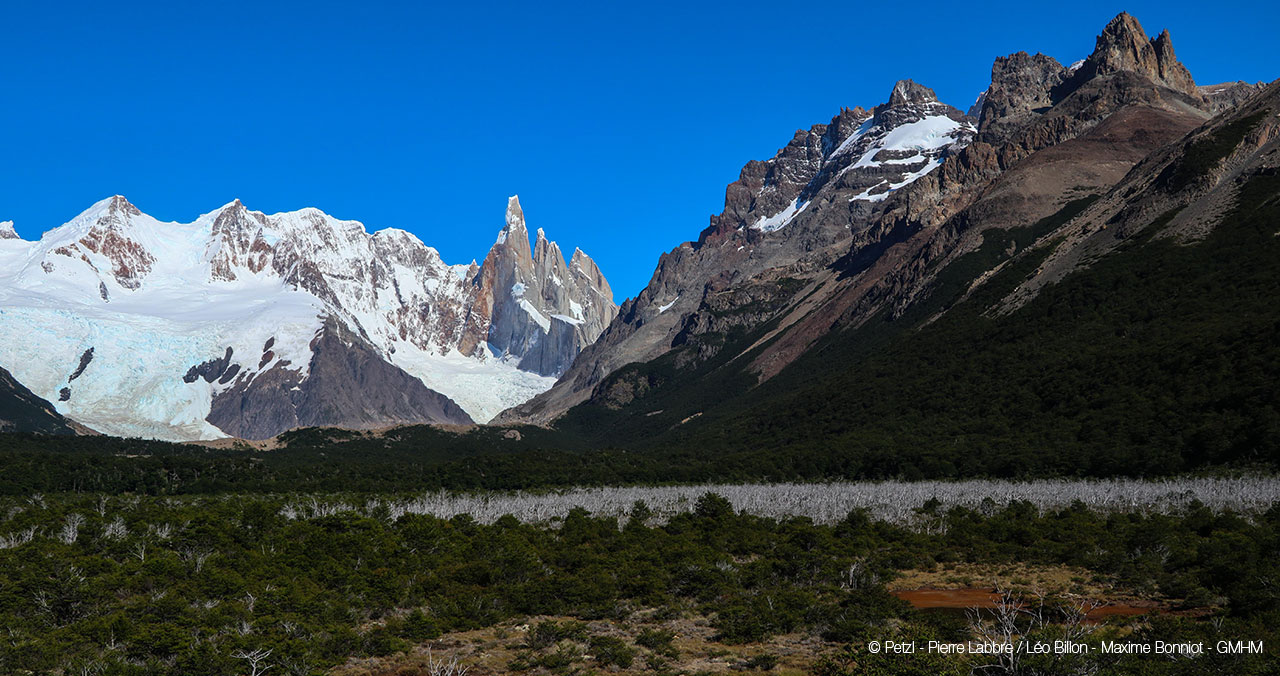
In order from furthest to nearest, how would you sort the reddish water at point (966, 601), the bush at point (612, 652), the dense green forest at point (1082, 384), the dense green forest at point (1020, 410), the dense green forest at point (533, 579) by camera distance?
1. the dense green forest at point (1020, 410)
2. the dense green forest at point (1082, 384)
3. the reddish water at point (966, 601)
4. the bush at point (612, 652)
5. the dense green forest at point (533, 579)

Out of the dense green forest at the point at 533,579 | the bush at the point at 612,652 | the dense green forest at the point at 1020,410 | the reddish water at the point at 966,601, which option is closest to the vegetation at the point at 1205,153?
the dense green forest at the point at 1020,410

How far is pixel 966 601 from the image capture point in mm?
44031

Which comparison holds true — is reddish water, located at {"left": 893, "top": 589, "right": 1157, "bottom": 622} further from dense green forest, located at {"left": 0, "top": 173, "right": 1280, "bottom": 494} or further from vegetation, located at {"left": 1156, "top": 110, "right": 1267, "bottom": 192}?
vegetation, located at {"left": 1156, "top": 110, "right": 1267, "bottom": 192}

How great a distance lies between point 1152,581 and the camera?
44844 mm

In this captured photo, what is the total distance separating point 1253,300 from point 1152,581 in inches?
3519

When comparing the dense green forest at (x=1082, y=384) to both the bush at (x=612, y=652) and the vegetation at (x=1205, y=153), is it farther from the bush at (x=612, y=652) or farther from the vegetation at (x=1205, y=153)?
the bush at (x=612, y=652)

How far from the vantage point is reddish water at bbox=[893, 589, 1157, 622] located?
38.8 m

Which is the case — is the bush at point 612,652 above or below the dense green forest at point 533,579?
below

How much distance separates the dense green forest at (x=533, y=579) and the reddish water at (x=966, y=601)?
6.55ft

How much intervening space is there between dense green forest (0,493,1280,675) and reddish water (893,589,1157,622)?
6.55 ft

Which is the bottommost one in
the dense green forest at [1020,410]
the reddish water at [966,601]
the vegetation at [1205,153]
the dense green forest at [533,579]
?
the reddish water at [966,601]

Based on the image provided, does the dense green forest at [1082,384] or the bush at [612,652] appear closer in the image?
the bush at [612,652]

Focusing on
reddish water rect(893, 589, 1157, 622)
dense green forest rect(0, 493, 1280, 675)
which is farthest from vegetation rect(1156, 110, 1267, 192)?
reddish water rect(893, 589, 1157, 622)

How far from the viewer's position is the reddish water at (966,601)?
1527 inches
